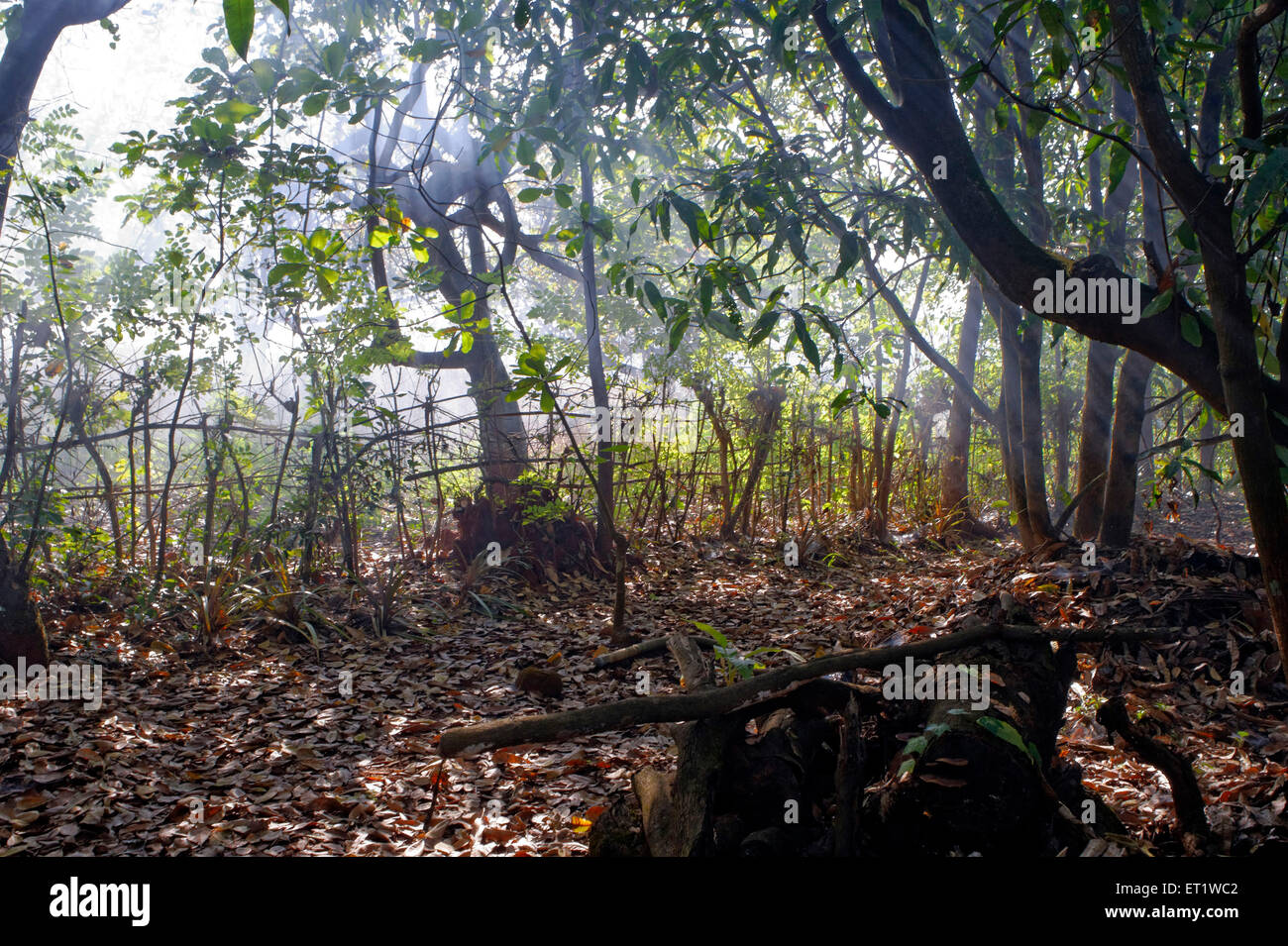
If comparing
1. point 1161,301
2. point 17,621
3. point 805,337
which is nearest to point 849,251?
point 805,337

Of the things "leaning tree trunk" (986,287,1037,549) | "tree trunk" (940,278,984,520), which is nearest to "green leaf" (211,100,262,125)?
"leaning tree trunk" (986,287,1037,549)

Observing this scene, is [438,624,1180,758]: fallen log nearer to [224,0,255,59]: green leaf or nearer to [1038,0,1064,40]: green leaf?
[224,0,255,59]: green leaf

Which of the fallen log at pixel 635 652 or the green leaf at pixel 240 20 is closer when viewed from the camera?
the green leaf at pixel 240 20

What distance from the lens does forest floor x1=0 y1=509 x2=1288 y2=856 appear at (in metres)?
2.15

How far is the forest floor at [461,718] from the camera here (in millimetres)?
2146

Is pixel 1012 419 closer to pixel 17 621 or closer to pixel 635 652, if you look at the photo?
pixel 635 652

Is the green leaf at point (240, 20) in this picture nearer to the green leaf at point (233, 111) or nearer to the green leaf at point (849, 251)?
the green leaf at point (233, 111)

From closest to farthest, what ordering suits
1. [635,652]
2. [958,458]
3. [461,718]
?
1. [635,652]
2. [461,718]
3. [958,458]

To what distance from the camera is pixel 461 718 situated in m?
3.09

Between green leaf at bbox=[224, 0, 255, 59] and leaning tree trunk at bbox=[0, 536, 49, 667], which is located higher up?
green leaf at bbox=[224, 0, 255, 59]

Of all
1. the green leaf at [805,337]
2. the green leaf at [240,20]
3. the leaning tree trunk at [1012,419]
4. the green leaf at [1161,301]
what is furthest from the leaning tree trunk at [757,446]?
the green leaf at [240,20]

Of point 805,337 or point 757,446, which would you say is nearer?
point 805,337

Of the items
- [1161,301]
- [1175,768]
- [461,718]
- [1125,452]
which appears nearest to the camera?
[1175,768]
